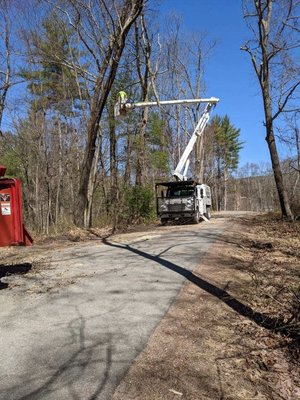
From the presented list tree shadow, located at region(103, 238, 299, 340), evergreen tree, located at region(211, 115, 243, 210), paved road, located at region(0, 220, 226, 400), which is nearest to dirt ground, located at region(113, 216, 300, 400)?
tree shadow, located at region(103, 238, 299, 340)

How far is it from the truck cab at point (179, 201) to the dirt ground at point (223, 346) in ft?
40.2

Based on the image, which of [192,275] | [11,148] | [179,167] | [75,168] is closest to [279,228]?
[179,167]

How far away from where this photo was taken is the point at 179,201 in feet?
66.5

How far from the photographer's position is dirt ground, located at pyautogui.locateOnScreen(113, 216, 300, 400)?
3.63 m

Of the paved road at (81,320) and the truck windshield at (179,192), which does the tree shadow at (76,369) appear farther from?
the truck windshield at (179,192)

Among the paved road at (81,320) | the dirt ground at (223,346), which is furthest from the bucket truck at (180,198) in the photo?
the dirt ground at (223,346)

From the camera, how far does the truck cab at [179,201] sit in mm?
20234

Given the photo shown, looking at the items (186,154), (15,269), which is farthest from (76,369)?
(186,154)

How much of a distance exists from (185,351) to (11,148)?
2877 centimetres

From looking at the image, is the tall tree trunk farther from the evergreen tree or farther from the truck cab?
the evergreen tree

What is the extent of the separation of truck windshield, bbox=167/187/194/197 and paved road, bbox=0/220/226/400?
436 inches

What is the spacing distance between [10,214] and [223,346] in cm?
399

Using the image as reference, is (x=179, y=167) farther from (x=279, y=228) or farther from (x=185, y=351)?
(x=185, y=351)

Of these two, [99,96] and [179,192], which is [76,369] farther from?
[179,192]
